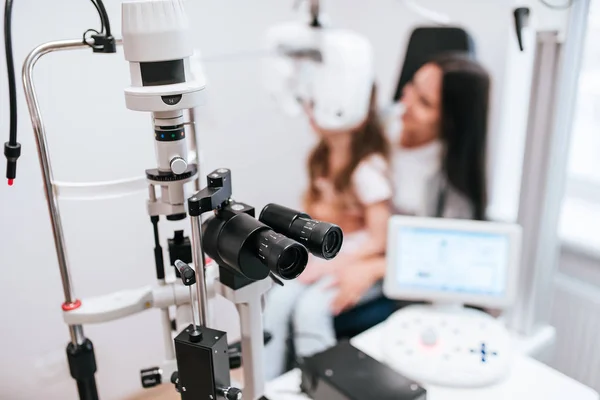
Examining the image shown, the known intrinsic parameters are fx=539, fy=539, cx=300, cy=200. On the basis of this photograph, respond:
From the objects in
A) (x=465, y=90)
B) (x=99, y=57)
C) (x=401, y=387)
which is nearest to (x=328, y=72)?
(x=465, y=90)

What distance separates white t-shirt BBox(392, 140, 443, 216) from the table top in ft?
2.13

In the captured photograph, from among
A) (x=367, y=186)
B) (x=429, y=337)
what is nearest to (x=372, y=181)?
(x=367, y=186)

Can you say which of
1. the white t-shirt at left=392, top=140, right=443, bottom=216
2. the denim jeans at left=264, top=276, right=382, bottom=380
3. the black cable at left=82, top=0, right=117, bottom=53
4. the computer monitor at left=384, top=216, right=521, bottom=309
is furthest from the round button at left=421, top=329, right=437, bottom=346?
the black cable at left=82, top=0, right=117, bottom=53

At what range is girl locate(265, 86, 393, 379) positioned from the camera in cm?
191

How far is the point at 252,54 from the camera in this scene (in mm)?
1693

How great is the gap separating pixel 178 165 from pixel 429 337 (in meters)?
0.90

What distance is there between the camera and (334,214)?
198cm

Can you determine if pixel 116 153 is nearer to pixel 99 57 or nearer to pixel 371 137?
pixel 99 57

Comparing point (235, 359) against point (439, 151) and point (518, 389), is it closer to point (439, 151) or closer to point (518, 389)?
point (518, 389)

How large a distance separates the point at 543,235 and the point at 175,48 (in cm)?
127

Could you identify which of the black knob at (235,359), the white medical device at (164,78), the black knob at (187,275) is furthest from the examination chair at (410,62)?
the black knob at (187,275)

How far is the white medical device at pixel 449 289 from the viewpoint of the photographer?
1472mm

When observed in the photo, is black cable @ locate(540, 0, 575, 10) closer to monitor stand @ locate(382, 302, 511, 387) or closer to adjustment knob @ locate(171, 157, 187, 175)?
monitor stand @ locate(382, 302, 511, 387)

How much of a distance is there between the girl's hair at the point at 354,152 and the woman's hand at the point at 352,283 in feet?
0.93
